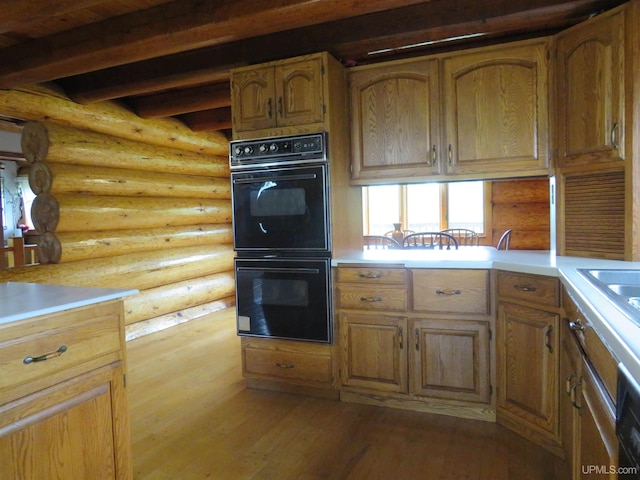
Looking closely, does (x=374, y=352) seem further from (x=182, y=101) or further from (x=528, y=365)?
(x=182, y=101)

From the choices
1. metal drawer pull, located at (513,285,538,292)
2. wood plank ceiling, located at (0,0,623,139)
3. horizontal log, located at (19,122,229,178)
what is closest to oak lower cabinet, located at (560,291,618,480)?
metal drawer pull, located at (513,285,538,292)

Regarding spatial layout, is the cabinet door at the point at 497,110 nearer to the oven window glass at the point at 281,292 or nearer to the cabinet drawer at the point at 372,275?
the cabinet drawer at the point at 372,275

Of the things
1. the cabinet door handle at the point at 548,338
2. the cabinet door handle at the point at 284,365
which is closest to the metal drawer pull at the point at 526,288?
the cabinet door handle at the point at 548,338

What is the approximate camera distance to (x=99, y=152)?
12.6ft

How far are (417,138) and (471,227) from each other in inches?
174

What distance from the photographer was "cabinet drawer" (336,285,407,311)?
244 centimetres

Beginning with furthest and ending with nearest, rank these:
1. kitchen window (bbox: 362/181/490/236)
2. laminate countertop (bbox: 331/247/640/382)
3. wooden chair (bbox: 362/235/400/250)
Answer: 1. kitchen window (bbox: 362/181/490/236)
2. wooden chair (bbox: 362/235/400/250)
3. laminate countertop (bbox: 331/247/640/382)

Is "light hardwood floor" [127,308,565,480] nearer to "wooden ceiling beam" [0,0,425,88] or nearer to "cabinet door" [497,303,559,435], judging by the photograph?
"cabinet door" [497,303,559,435]

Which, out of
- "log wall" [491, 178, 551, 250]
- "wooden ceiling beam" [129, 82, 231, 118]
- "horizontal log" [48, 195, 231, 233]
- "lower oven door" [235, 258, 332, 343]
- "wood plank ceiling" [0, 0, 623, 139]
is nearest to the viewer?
"wood plank ceiling" [0, 0, 623, 139]

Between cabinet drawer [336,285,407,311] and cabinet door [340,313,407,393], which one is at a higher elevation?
A: cabinet drawer [336,285,407,311]

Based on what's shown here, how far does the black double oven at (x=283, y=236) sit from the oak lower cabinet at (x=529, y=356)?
999mm

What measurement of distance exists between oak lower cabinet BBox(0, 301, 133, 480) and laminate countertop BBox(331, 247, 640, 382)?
1.38m

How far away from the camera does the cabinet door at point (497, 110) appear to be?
236 centimetres

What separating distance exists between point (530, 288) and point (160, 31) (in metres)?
2.49
